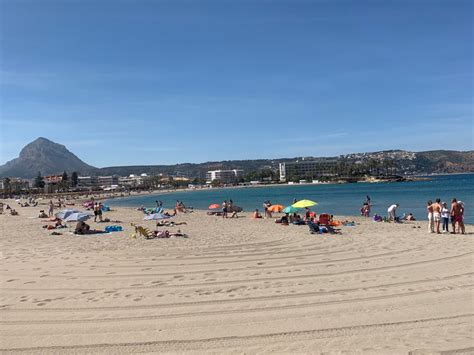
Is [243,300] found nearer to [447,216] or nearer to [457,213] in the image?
[457,213]

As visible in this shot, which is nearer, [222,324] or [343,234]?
[222,324]

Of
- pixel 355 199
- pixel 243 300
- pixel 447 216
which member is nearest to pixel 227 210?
pixel 447 216

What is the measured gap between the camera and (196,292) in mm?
8297

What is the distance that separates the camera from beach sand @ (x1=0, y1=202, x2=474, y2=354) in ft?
18.9

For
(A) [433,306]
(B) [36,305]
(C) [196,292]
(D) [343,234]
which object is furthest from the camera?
(D) [343,234]

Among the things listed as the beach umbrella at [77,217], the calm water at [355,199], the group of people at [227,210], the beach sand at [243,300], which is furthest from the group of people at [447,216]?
the group of people at [227,210]

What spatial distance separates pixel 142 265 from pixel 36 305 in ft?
12.6

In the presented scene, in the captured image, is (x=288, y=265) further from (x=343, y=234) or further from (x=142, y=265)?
(x=343, y=234)

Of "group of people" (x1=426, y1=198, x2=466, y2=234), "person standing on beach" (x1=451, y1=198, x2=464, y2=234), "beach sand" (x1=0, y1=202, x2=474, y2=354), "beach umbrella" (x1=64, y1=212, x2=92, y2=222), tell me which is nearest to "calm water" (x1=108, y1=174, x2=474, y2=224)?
"group of people" (x1=426, y1=198, x2=466, y2=234)

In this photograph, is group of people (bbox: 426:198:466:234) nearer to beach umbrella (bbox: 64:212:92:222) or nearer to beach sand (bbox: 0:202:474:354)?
beach sand (bbox: 0:202:474:354)

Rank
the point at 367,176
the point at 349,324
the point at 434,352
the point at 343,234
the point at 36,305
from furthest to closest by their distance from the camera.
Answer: the point at 367,176, the point at 343,234, the point at 36,305, the point at 349,324, the point at 434,352

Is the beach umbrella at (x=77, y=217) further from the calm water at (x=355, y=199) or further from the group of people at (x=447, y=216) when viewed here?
the calm water at (x=355, y=199)

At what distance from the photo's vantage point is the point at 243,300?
7625mm

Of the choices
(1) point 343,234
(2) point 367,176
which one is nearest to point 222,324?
(1) point 343,234
